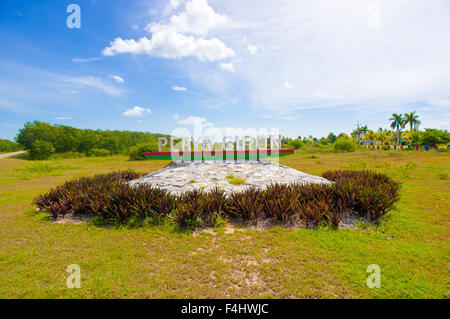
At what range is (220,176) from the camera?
8578mm

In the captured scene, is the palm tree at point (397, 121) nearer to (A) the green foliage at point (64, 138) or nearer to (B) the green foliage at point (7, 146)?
(A) the green foliage at point (64, 138)

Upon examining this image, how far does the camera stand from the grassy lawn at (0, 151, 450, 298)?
290cm

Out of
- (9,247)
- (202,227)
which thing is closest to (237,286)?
(202,227)

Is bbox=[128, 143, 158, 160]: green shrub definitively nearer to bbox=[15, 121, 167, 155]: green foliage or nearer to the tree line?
the tree line

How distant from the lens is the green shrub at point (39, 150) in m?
33.0

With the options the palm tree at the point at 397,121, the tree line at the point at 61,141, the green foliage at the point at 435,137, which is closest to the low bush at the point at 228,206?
the tree line at the point at 61,141

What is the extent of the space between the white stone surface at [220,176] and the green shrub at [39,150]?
118ft

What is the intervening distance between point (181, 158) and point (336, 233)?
8.03m

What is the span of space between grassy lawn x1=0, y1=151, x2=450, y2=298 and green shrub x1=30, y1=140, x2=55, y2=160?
3683 centimetres

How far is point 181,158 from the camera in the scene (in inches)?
421

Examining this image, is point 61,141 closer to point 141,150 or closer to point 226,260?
point 141,150

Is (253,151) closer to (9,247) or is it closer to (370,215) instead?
(370,215)

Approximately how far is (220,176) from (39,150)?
39.1 meters

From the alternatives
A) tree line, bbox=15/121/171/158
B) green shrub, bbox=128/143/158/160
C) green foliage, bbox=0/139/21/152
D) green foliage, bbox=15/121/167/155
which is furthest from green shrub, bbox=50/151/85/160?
green foliage, bbox=0/139/21/152
